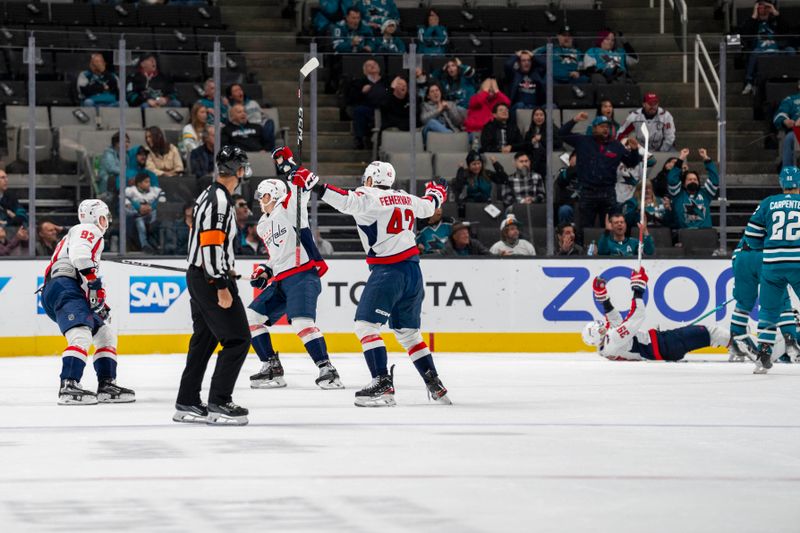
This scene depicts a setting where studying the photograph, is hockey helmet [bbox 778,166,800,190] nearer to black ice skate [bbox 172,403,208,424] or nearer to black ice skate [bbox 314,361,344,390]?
black ice skate [bbox 314,361,344,390]

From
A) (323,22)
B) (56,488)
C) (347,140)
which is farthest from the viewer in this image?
(323,22)

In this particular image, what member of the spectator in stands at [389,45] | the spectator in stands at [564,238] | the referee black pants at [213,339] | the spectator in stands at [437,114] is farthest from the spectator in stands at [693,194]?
the referee black pants at [213,339]

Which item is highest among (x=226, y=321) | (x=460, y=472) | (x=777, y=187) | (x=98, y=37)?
(x=98, y=37)

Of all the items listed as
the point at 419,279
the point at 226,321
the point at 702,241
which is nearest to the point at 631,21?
the point at 702,241

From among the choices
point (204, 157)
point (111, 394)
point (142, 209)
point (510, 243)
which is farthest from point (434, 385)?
point (204, 157)

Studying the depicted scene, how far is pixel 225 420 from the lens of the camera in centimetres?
705

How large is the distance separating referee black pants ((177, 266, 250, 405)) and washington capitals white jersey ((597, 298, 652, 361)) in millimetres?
4928

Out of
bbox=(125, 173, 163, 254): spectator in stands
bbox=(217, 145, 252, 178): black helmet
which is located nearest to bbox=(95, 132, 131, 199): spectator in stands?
bbox=(125, 173, 163, 254): spectator in stands

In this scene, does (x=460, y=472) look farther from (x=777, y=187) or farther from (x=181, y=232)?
(x=777, y=187)

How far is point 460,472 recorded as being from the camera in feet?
17.5

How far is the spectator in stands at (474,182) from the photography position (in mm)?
13484

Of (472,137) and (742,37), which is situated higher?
(742,37)

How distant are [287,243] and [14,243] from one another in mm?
4092

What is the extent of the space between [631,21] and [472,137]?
4.62m
